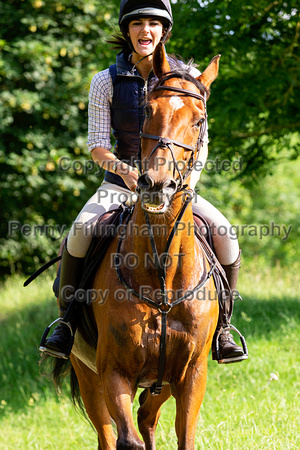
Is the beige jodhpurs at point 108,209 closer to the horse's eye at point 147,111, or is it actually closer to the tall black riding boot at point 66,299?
the tall black riding boot at point 66,299

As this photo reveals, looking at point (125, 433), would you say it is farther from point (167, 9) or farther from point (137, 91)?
point (167, 9)

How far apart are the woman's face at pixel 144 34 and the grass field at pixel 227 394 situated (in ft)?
10.1

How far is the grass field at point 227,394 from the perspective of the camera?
5164 mm

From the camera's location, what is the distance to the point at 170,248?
3557 mm

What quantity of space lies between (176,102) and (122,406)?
1869 mm

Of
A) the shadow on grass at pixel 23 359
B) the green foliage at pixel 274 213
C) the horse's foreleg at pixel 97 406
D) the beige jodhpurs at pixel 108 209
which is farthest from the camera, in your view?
the green foliage at pixel 274 213

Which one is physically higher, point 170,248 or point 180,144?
point 180,144

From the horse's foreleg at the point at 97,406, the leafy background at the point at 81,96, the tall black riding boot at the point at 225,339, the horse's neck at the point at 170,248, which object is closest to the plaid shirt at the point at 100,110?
the horse's neck at the point at 170,248

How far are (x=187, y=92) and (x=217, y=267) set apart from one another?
1.46 meters

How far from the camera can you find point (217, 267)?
4.28 meters

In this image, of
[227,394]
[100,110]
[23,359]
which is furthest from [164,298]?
[23,359]

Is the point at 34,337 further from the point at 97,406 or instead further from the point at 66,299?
the point at 66,299

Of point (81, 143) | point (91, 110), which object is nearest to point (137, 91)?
point (91, 110)

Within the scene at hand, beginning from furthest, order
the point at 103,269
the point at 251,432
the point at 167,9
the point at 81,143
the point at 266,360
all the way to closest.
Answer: the point at 81,143
the point at 266,360
the point at 251,432
the point at 167,9
the point at 103,269
